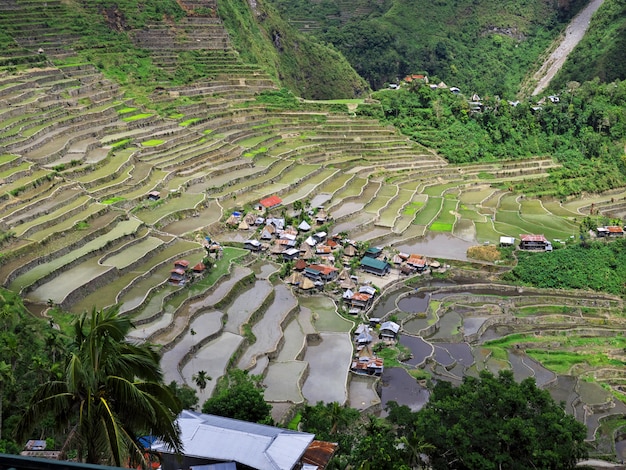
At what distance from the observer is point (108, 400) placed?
6758mm

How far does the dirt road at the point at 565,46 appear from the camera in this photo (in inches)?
2176

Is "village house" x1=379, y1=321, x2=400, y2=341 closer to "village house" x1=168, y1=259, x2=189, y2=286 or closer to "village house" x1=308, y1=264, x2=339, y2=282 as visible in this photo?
"village house" x1=308, y1=264, x2=339, y2=282

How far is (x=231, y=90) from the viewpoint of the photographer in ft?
132

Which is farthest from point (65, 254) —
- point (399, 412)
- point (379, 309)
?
point (399, 412)

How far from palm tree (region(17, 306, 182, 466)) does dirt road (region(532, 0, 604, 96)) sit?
5095 centimetres

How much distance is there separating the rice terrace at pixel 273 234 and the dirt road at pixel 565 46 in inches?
696

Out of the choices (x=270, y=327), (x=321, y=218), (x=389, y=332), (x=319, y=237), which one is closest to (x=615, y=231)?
(x=321, y=218)

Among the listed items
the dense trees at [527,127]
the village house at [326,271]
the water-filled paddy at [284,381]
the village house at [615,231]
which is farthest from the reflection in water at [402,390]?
the dense trees at [527,127]

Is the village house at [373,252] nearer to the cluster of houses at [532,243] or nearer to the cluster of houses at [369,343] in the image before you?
the cluster of houses at [369,343]

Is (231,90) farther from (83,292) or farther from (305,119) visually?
(83,292)

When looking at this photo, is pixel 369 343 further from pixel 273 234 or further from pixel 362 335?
pixel 273 234

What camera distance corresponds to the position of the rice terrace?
20.4 m

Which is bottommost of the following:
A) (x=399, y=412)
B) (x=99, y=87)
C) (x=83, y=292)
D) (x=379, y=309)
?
(x=379, y=309)

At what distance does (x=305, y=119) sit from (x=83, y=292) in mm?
21138
